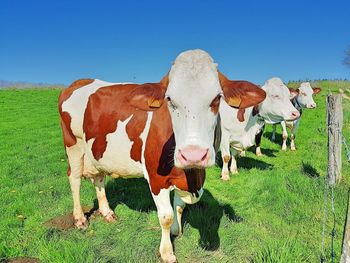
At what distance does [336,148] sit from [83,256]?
15.8 feet

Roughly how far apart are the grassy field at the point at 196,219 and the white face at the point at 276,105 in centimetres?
123

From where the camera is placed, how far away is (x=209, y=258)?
414 centimetres

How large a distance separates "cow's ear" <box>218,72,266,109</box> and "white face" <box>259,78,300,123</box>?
4.66 meters

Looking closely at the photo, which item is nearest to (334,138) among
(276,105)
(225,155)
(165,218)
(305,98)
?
(276,105)

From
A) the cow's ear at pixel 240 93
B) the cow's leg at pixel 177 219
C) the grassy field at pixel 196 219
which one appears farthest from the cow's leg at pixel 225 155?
the cow's ear at pixel 240 93

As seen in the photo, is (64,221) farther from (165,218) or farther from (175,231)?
(165,218)

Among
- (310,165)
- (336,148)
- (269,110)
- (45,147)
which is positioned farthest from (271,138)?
(45,147)

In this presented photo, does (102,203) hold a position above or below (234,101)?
below

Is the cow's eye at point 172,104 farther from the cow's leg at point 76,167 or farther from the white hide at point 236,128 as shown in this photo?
the white hide at point 236,128

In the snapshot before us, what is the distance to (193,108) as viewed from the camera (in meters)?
2.81

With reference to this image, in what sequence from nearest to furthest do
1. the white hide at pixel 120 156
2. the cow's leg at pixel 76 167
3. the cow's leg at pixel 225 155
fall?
the white hide at pixel 120 156
the cow's leg at pixel 76 167
the cow's leg at pixel 225 155

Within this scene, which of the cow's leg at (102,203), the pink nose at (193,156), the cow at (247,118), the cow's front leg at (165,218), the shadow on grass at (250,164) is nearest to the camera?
the pink nose at (193,156)

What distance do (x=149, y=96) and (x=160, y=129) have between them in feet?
2.33

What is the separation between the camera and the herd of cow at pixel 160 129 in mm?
2836
